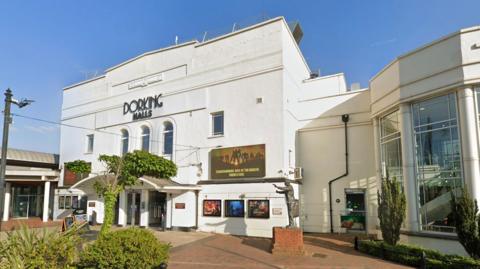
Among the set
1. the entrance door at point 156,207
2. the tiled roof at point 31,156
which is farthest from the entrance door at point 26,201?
the entrance door at point 156,207

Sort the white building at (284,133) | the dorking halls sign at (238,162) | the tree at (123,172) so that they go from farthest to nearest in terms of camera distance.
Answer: the dorking halls sign at (238,162) < the white building at (284,133) < the tree at (123,172)

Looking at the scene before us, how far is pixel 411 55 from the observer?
13438 mm

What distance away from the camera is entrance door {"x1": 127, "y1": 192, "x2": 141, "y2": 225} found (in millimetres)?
20641

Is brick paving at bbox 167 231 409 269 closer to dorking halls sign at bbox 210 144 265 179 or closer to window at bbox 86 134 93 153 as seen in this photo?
dorking halls sign at bbox 210 144 265 179

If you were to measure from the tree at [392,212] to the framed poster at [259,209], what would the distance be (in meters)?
5.60

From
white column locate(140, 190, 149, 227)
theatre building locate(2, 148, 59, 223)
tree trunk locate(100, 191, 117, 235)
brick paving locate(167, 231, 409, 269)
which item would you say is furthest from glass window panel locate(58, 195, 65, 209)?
tree trunk locate(100, 191, 117, 235)

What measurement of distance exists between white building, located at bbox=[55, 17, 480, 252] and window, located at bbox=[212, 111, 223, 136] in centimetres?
13

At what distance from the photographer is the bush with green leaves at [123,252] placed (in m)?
7.77

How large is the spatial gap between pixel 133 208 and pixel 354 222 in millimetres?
13240

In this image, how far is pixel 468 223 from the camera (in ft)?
32.0

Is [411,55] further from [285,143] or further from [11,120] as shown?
[11,120]

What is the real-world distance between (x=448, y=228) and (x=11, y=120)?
17.8 metres

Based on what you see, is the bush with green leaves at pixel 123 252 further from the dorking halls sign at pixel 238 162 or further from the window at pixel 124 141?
the window at pixel 124 141

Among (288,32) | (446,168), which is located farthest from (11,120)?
(446,168)
